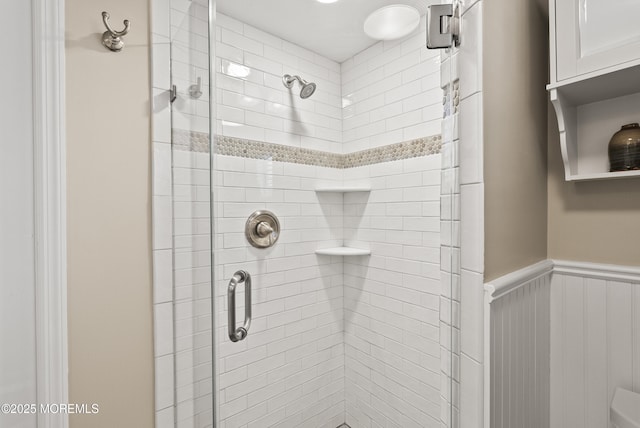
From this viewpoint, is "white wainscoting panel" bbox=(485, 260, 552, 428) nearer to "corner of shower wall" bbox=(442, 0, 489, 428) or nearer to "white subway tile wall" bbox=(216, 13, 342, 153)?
"corner of shower wall" bbox=(442, 0, 489, 428)

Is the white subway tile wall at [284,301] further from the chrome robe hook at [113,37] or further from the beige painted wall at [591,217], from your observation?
the beige painted wall at [591,217]

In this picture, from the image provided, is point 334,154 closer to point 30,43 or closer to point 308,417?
point 30,43

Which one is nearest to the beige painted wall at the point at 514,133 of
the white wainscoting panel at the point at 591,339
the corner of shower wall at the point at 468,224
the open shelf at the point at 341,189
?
the corner of shower wall at the point at 468,224

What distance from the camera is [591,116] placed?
1.07m

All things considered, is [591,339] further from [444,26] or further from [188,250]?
[188,250]

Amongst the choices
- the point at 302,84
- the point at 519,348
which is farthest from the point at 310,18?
the point at 519,348

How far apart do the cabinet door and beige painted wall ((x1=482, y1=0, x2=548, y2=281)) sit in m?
0.10

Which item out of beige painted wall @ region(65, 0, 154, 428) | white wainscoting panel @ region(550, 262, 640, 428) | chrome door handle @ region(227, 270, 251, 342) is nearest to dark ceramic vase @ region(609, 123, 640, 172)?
white wainscoting panel @ region(550, 262, 640, 428)

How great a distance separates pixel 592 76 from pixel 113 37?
142 cm

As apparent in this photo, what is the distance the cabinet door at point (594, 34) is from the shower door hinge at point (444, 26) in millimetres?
432

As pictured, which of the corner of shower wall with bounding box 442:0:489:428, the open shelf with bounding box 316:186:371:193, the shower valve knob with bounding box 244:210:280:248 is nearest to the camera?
the corner of shower wall with bounding box 442:0:489:428

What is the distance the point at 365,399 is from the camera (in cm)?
157

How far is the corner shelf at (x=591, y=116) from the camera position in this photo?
0.91m

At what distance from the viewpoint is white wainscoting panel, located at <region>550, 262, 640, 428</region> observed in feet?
3.20
